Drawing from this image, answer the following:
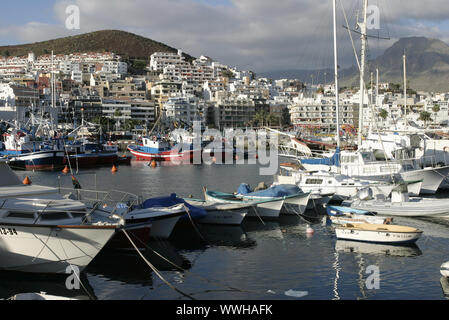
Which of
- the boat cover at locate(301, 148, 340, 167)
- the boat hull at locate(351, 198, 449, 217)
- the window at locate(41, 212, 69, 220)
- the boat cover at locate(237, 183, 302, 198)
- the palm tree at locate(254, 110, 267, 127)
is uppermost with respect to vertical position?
the palm tree at locate(254, 110, 267, 127)

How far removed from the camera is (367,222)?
75.5ft

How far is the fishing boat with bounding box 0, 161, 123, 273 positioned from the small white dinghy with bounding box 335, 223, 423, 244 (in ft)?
35.6

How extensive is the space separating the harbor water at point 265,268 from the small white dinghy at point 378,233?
0.36m

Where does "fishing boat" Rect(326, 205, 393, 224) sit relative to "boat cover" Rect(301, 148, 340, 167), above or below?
below

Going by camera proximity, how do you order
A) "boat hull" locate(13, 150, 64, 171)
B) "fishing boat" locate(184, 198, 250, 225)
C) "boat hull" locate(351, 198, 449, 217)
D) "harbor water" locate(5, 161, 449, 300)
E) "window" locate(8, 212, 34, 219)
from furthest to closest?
"boat hull" locate(13, 150, 64, 171), "boat hull" locate(351, 198, 449, 217), "fishing boat" locate(184, 198, 250, 225), "window" locate(8, 212, 34, 219), "harbor water" locate(5, 161, 449, 300)

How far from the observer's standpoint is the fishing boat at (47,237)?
16.3 meters

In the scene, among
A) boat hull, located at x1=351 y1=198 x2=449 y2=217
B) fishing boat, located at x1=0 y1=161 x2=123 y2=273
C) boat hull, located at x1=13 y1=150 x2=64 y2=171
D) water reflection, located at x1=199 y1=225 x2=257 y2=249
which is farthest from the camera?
boat hull, located at x1=13 y1=150 x2=64 y2=171

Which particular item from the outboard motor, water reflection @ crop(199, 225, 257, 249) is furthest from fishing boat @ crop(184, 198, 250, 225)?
the outboard motor

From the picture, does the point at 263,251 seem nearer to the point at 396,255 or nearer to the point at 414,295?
the point at 396,255

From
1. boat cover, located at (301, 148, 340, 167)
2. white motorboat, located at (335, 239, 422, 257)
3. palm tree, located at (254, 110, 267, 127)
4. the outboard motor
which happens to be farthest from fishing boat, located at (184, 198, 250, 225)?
palm tree, located at (254, 110, 267, 127)

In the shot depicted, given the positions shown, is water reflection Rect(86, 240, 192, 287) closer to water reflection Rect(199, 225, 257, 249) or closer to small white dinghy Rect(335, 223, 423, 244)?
water reflection Rect(199, 225, 257, 249)

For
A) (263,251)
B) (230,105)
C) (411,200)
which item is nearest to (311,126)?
(230,105)

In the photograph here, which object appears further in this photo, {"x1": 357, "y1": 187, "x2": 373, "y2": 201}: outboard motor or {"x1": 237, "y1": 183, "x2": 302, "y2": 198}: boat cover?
{"x1": 357, "y1": 187, "x2": 373, "y2": 201}: outboard motor

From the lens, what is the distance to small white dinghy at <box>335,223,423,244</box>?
21.0 m
